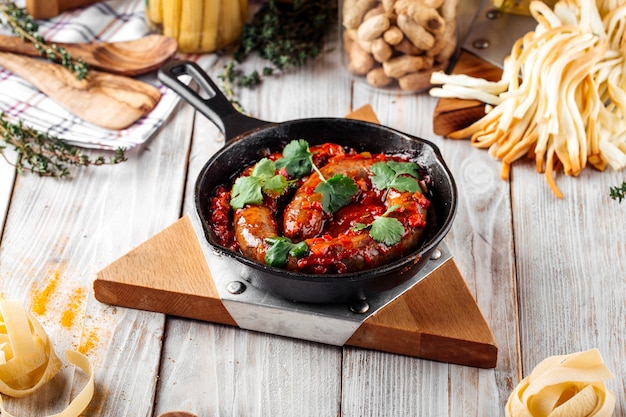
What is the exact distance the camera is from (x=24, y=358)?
2.29m

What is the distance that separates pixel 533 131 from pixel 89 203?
1.59 metres

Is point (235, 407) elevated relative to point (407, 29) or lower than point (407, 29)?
lower

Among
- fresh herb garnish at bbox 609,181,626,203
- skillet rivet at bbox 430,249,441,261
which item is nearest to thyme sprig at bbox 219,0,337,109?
skillet rivet at bbox 430,249,441,261

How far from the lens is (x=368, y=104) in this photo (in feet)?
10.8

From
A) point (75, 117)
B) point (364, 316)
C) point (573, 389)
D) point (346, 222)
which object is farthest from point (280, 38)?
point (573, 389)

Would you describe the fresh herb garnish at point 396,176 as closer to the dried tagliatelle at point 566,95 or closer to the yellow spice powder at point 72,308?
the dried tagliatelle at point 566,95

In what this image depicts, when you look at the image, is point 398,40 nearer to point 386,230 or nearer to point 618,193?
point 618,193

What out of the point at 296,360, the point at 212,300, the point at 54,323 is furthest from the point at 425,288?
the point at 54,323

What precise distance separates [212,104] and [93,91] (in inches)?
29.8

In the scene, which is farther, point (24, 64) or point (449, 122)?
point (24, 64)

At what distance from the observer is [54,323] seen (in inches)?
101

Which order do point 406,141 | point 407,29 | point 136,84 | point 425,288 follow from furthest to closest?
point 136,84 → point 407,29 → point 406,141 → point 425,288

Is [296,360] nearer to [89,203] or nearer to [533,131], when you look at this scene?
[89,203]

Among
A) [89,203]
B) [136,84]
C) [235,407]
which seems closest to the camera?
[235,407]
